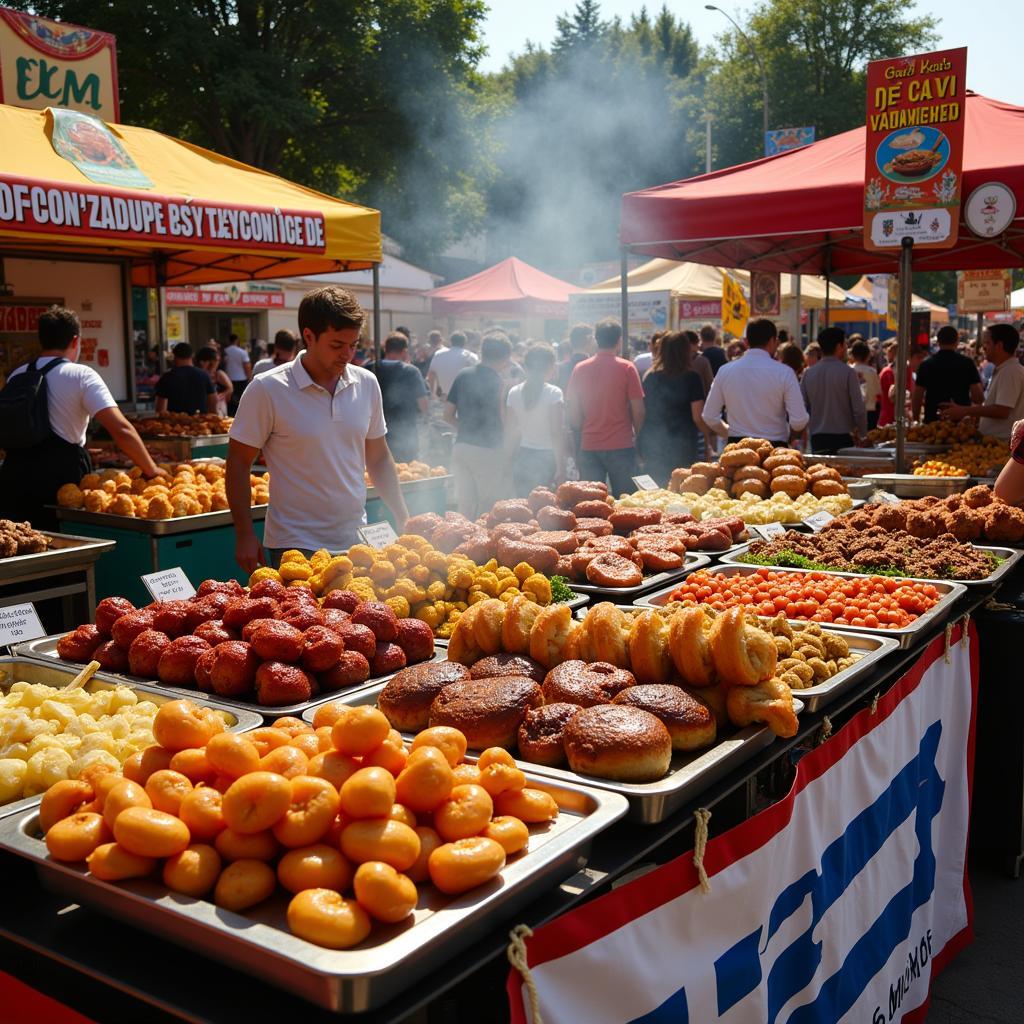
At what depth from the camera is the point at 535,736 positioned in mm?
2148

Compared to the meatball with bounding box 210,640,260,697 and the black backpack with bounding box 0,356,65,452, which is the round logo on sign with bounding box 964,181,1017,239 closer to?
the meatball with bounding box 210,640,260,697

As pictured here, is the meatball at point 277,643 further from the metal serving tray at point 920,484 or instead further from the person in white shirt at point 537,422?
the person in white shirt at point 537,422

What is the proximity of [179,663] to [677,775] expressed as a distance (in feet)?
4.32

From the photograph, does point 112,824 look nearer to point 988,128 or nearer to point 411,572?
point 411,572

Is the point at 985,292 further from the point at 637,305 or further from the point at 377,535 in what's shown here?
the point at 377,535

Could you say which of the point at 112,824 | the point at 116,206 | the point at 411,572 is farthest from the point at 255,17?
the point at 112,824

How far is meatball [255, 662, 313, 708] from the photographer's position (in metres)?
2.40

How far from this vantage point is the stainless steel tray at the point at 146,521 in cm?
586

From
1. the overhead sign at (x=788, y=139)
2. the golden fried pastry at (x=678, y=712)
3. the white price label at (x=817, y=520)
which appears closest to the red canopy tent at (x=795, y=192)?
the white price label at (x=817, y=520)

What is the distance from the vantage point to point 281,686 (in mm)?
2398

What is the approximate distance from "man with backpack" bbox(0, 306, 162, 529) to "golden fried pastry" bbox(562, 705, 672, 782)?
441cm

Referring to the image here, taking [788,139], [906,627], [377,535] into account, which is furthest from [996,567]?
[788,139]


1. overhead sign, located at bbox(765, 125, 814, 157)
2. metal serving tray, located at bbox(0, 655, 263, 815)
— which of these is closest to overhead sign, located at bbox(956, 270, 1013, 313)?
overhead sign, located at bbox(765, 125, 814, 157)

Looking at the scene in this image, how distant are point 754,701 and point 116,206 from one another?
6.07 meters
